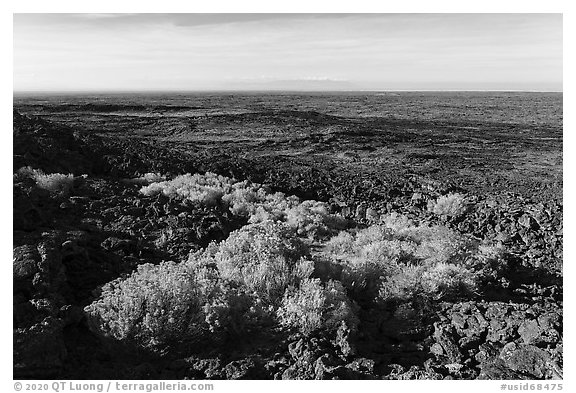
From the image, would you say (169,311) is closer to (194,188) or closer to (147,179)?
(194,188)

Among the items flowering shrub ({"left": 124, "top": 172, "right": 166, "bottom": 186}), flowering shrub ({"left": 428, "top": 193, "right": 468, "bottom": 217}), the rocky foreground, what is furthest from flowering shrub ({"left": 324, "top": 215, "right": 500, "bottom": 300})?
flowering shrub ({"left": 124, "top": 172, "right": 166, "bottom": 186})

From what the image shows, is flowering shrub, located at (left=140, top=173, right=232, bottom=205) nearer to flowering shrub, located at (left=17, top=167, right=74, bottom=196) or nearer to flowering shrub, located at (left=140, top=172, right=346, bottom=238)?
flowering shrub, located at (left=140, top=172, right=346, bottom=238)

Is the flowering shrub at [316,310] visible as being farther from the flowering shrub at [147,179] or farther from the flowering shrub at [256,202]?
the flowering shrub at [147,179]

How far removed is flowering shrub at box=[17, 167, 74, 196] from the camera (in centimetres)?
819

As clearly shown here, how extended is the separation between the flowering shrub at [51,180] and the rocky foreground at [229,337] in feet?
0.26

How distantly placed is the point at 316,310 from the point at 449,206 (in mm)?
4905

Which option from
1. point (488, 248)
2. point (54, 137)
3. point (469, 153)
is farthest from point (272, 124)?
point (488, 248)

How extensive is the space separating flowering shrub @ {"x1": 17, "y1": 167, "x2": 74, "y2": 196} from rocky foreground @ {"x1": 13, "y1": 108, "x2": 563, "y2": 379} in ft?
0.26

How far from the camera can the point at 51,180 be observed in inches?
326

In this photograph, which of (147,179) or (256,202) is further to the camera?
(147,179)

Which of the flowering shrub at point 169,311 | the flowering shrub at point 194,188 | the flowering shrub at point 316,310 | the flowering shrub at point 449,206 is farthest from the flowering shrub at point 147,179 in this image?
the flowering shrub at point 449,206

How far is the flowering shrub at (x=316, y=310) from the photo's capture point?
546cm
